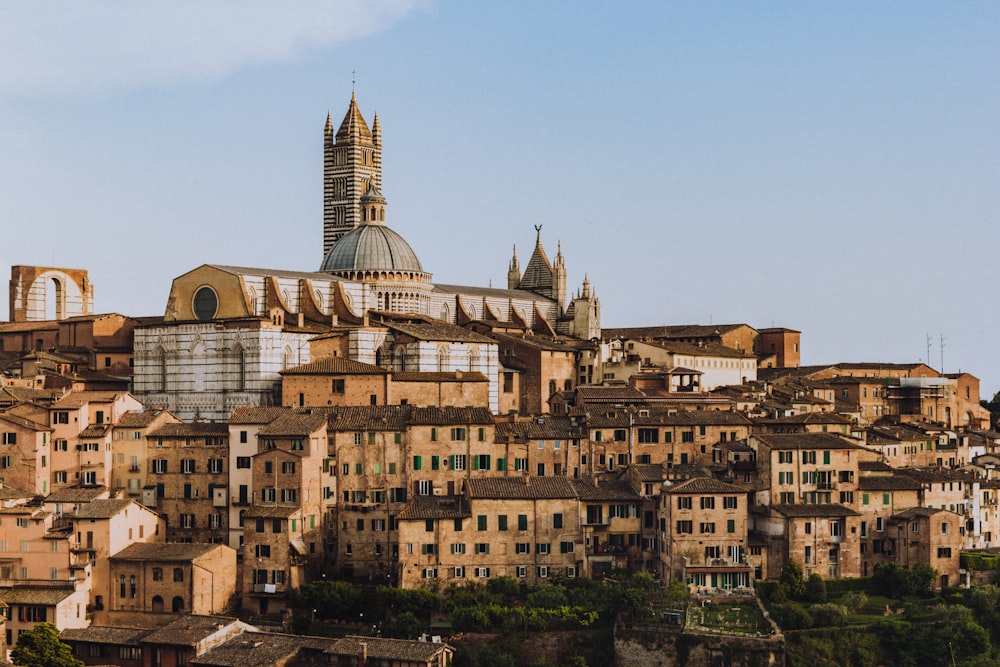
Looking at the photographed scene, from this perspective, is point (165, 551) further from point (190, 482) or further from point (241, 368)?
point (241, 368)

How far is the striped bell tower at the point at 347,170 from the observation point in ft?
301

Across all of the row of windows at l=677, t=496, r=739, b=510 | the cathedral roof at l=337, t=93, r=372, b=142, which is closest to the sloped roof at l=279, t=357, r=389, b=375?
the row of windows at l=677, t=496, r=739, b=510

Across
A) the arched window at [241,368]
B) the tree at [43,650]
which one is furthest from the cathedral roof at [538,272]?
the tree at [43,650]

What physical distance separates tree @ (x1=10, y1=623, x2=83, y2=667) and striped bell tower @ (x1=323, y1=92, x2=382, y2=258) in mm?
46011

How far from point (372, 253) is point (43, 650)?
114 ft

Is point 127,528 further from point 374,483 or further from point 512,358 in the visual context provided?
point 512,358

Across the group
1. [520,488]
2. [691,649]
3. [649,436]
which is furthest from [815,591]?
[520,488]

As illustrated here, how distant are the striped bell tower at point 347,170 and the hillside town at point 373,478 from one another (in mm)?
18159

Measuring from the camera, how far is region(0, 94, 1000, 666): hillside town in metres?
52.1

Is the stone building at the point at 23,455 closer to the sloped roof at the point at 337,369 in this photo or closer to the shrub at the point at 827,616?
the sloped roof at the point at 337,369

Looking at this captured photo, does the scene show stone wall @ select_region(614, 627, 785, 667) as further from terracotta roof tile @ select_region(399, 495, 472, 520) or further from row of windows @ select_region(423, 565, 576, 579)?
terracotta roof tile @ select_region(399, 495, 472, 520)

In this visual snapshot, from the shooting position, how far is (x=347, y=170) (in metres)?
92.4

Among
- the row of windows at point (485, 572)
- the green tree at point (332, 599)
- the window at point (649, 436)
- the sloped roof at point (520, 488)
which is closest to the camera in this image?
the green tree at point (332, 599)

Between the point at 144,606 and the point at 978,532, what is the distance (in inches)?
1335
